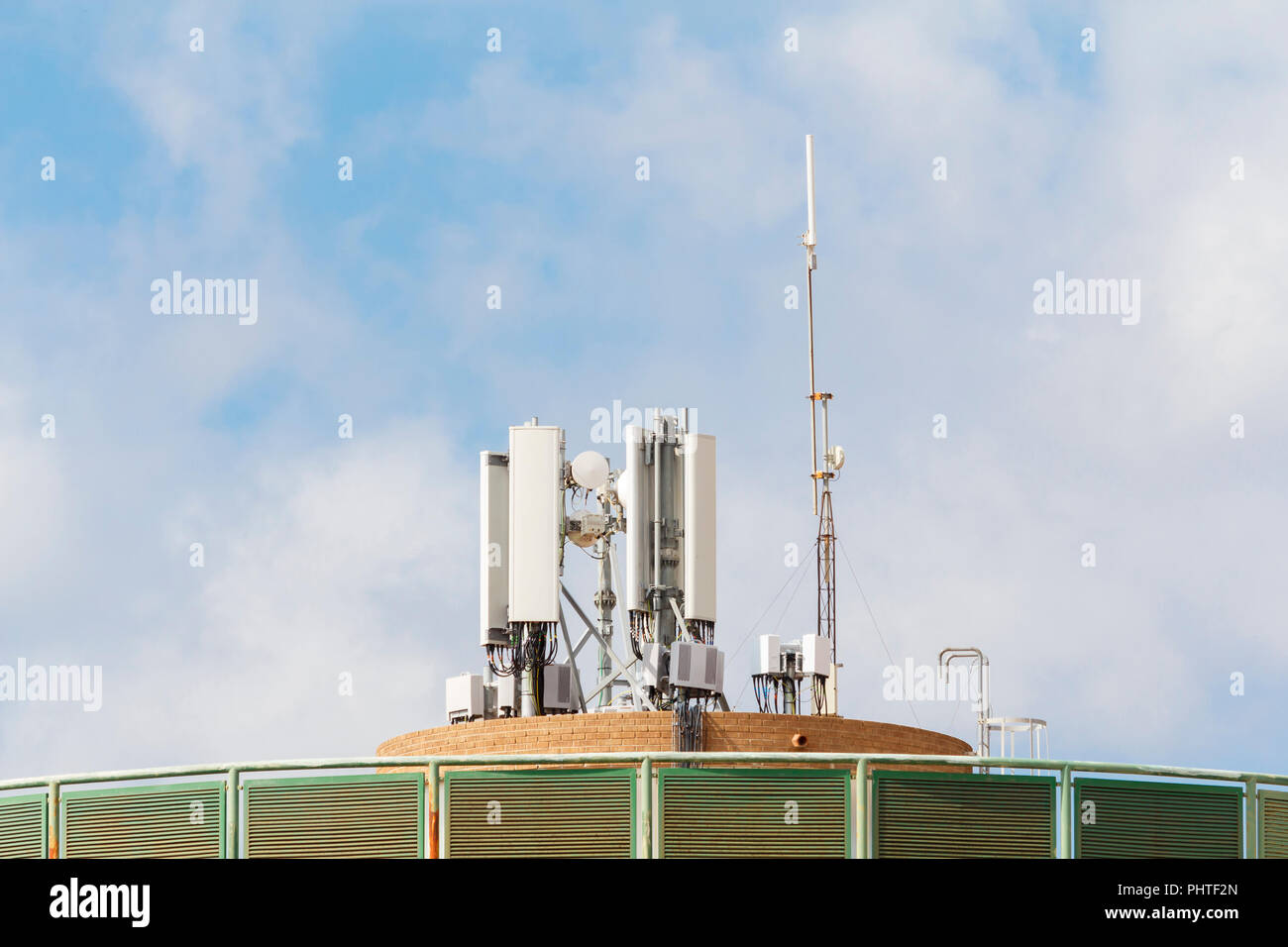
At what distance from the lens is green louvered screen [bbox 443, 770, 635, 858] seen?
68.7 feet

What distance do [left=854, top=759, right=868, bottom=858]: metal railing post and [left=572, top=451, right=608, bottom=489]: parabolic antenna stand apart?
1699cm

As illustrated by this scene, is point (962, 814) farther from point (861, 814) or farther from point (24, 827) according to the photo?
point (24, 827)

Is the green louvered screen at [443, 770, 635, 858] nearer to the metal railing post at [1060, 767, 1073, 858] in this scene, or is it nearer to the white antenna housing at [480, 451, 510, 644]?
the metal railing post at [1060, 767, 1073, 858]

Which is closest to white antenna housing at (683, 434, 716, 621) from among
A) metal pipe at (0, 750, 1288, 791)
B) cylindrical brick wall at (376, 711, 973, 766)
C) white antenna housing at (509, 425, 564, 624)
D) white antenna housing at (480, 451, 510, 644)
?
white antenna housing at (509, 425, 564, 624)

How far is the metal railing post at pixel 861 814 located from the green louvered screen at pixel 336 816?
185 inches

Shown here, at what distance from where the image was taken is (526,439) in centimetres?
3525

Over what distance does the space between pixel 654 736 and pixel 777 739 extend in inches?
76.8

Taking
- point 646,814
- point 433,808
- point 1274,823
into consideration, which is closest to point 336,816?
point 433,808

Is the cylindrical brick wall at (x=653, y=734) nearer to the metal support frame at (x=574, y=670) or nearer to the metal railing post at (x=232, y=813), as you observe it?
the metal support frame at (x=574, y=670)

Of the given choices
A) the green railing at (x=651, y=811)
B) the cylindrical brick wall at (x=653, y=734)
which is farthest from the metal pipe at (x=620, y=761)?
the cylindrical brick wall at (x=653, y=734)

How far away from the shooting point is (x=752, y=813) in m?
21.0

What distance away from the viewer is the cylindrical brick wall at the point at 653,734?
30.3m

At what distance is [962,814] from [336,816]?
6.87 metres
